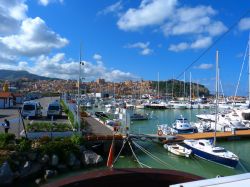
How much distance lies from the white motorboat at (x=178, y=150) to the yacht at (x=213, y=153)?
0.64 m

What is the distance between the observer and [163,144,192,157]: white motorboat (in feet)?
98.7

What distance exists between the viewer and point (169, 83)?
172 meters

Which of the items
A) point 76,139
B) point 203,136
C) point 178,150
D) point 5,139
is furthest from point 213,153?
point 5,139

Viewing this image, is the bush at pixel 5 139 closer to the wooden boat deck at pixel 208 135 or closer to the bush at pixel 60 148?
the bush at pixel 60 148

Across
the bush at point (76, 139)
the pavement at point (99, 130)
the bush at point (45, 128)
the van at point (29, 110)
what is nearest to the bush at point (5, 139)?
the bush at point (45, 128)

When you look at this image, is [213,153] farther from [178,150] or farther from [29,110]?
[29,110]

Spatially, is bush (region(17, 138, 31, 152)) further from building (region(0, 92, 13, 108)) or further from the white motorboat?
building (region(0, 92, 13, 108))

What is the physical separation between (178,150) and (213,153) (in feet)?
12.3

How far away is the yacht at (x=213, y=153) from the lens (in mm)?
26938

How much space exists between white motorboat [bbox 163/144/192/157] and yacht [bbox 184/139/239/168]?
636 mm

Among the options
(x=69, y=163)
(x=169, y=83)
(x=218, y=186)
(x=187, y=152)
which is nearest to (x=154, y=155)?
(x=187, y=152)

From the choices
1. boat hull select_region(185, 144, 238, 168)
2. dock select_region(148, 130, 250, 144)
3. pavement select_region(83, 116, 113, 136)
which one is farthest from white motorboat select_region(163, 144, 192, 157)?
pavement select_region(83, 116, 113, 136)

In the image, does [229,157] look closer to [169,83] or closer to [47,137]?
[47,137]

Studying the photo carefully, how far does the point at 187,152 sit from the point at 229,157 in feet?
13.7
